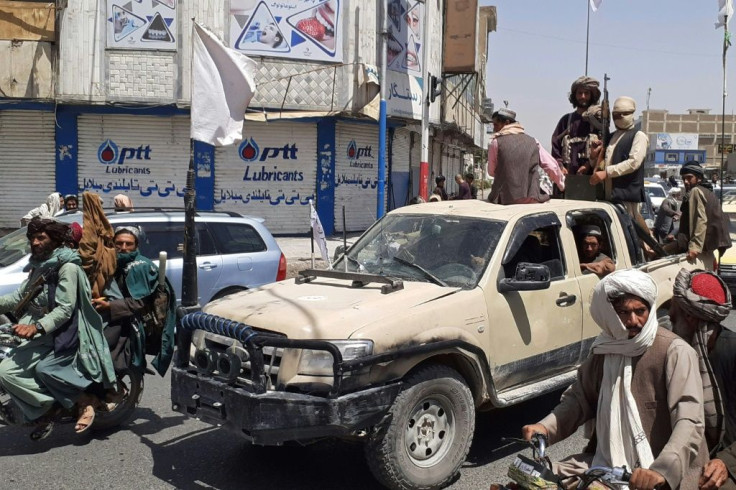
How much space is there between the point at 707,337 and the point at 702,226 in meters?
4.79

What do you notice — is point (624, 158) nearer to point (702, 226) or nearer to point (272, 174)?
point (702, 226)

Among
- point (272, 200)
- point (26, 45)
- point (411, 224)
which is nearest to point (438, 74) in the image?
point (272, 200)

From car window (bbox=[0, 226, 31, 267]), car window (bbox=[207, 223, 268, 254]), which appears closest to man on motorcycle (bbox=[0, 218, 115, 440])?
car window (bbox=[0, 226, 31, 267])

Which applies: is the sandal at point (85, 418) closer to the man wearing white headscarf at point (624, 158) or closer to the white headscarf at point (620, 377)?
the white headscarf at point (620, 377)

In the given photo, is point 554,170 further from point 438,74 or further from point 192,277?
point 438,74

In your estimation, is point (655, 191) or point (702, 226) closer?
point (702, 226)

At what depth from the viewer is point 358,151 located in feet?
70.1

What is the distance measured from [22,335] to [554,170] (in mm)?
4584

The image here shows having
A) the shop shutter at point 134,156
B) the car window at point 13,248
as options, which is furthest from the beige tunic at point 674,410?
the shop shutter at point 134,156

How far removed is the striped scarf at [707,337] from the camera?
10.0 feet

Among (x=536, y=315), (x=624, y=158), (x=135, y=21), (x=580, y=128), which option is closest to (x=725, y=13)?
(x=580, y=128)

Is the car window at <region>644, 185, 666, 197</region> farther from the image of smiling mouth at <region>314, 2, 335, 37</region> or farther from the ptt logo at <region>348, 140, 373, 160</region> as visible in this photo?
the image of smiling mouth at <region>314, 2, 335, 37</region>

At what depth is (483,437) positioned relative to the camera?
579 centimetres

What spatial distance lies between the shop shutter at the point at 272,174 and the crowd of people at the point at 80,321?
46.2 ft
